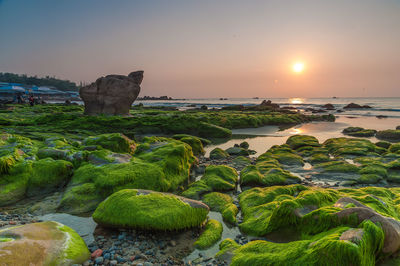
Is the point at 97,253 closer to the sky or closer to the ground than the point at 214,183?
closer to the ground

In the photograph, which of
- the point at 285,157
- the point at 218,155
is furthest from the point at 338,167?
the point at 218,155

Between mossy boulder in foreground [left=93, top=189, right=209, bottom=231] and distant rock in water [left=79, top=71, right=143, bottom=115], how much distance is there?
876 inches

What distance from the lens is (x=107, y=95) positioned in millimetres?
25922

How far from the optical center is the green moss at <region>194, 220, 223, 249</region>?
4750mm

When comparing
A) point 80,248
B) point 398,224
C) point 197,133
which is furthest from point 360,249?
point 197,133

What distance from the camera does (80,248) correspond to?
412 centimetres

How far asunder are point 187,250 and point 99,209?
2.40m

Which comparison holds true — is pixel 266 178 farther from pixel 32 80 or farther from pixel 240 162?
pixel 32 80

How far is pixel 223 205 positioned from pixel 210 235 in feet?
5.69

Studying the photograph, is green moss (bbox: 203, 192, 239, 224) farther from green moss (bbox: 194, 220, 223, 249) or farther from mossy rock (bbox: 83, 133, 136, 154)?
mossy rock (bbox: 83, 133, 136, 154)

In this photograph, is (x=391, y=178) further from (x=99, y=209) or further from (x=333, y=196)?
(x=99, y=209)

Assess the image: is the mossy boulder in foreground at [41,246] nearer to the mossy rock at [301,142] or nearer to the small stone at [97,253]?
the small stone at [97,253]

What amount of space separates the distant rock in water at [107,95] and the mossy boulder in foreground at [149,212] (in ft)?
73.0

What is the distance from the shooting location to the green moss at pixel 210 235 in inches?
187
